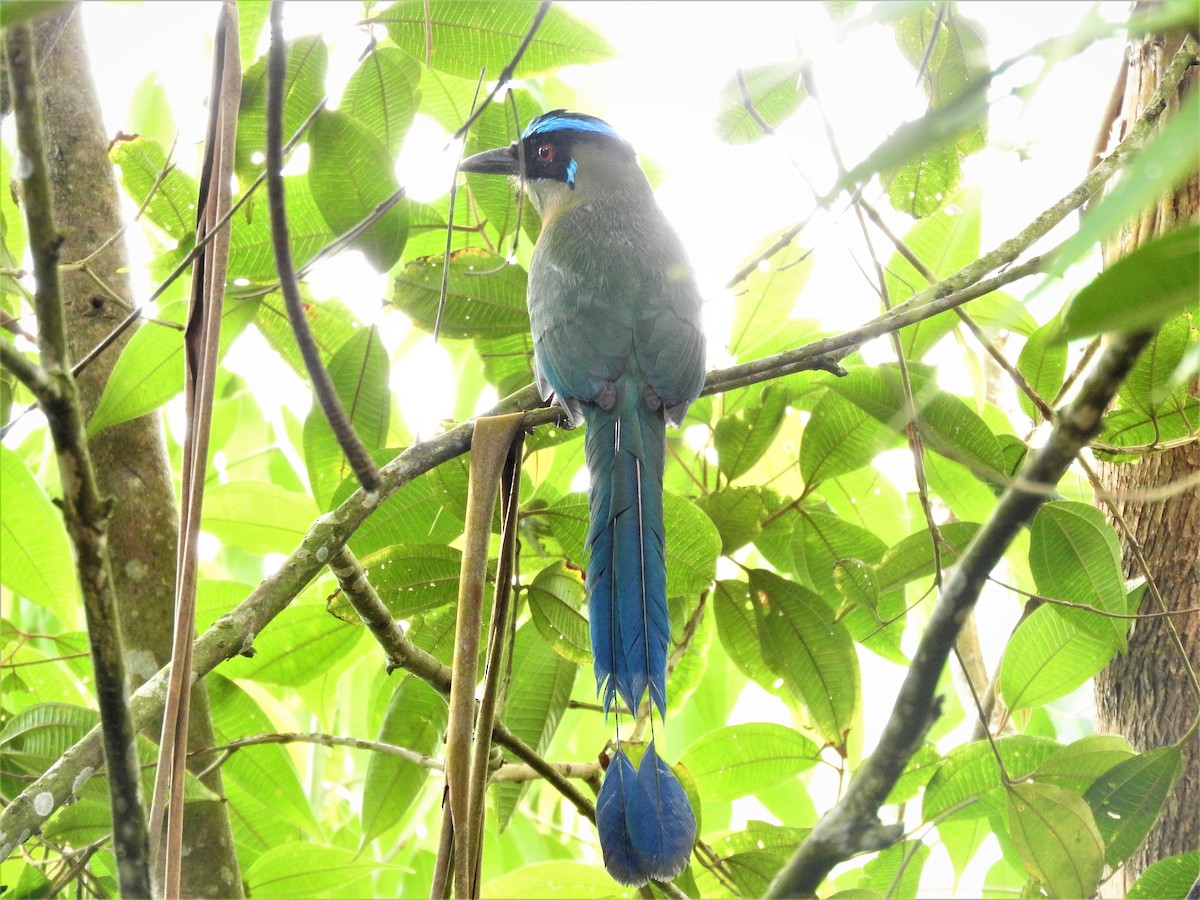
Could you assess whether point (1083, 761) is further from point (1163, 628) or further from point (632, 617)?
point (632, 617)

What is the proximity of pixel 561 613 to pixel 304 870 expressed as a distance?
60cm

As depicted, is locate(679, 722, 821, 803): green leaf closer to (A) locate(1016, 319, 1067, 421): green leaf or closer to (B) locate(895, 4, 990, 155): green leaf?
(A) locate(1016, 319, 1067, 421): green leaf

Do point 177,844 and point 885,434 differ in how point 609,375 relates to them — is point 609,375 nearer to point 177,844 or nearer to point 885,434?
point 885,434

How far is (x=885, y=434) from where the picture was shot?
1.85 meters

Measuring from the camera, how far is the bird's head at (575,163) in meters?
2.66

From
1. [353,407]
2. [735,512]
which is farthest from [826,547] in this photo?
[353,407]

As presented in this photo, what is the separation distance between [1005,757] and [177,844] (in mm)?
1150

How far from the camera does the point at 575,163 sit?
278 centimetres

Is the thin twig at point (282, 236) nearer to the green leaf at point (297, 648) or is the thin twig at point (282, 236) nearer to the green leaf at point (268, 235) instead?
the green leaf at point (268, 235)

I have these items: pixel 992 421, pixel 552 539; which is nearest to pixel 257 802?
pixel 552 539

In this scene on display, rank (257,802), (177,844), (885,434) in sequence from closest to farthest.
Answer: (177,844)
(885,434)
(257,802)

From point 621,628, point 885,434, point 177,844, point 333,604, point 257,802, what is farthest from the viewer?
point 257,802

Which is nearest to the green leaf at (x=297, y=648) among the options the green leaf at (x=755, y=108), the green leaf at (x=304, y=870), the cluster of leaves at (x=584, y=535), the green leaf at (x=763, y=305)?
the cluster of leaves at (x=584, y=535)

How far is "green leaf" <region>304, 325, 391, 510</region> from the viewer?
1.87 m
